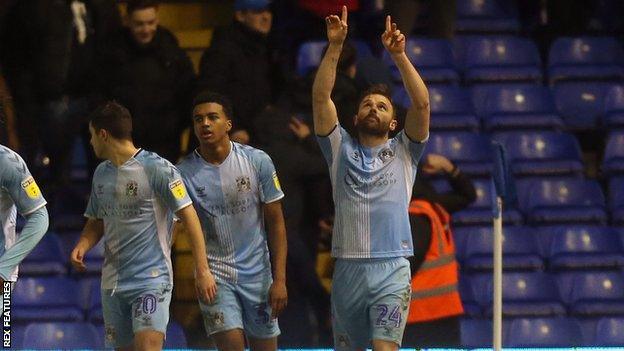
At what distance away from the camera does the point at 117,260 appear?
30.0ft

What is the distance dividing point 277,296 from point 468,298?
10.5ft

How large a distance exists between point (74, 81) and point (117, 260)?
137 inches

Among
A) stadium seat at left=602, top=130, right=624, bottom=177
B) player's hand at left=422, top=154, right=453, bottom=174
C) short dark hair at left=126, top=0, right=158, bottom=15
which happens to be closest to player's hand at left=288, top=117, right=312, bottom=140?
player's hand at left=422, top=154, right=453, bottom=174

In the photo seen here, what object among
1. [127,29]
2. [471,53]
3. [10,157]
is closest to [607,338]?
[471,53]

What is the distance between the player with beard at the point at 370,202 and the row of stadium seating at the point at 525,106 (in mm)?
3935

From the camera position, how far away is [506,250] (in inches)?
498

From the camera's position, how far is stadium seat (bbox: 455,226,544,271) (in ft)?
40.9

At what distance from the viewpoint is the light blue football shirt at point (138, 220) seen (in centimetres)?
909

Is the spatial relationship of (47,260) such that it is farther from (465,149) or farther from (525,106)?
(525,106)

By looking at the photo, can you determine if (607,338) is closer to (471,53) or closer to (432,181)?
(432,181)

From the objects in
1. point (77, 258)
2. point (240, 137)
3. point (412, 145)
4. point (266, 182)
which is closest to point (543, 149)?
point (240, 137)

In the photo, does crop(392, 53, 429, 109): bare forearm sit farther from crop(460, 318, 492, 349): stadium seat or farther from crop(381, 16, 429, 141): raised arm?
crop(460, 318, 492, 349): stadium seat

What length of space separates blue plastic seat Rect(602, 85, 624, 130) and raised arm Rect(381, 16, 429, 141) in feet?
15.6

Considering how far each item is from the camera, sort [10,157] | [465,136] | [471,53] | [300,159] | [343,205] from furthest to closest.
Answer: [471,53] < [465,136] < [300,159] < [343,205] < [10,157]
